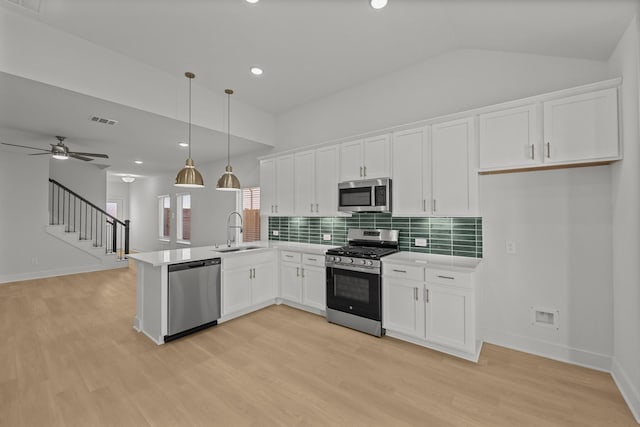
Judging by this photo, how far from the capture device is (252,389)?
223 centimetres

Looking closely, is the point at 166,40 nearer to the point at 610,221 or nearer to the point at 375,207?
the point at 375,207

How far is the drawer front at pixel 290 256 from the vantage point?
4000 mm

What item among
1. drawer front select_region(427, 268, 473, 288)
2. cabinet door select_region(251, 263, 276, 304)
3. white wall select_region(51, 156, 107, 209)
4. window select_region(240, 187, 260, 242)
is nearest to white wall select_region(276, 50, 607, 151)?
window select_region(240, 187, 260, 242)

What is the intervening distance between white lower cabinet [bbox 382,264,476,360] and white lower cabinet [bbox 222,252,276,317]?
1840mm

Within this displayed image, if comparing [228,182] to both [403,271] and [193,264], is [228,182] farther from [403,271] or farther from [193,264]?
[403,271]

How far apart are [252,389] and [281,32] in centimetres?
341

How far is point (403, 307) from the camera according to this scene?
3.00m

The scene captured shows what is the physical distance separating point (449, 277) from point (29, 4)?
4.67 metres

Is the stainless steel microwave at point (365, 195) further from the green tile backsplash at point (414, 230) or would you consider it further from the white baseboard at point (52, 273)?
the white baseboard at point (52, 273)

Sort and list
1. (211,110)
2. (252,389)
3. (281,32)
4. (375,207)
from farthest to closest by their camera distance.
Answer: (211,110) → (375,207) → (281,32) → (252,389)

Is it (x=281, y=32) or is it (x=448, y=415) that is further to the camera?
(x=281, y=32)

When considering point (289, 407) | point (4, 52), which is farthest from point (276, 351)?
point (4, 52)

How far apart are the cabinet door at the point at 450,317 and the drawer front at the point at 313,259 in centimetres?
145

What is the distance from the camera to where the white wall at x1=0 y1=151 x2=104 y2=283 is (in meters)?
5.69
